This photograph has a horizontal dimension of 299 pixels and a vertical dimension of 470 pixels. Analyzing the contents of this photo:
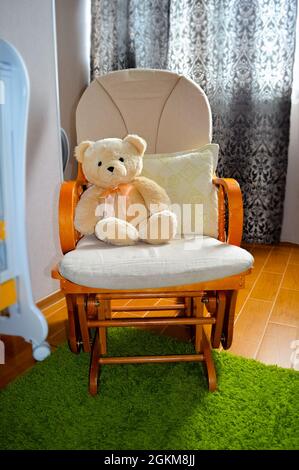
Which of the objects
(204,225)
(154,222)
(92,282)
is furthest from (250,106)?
(92,282)

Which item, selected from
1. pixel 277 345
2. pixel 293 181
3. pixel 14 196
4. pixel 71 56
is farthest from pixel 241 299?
pixel 71 56

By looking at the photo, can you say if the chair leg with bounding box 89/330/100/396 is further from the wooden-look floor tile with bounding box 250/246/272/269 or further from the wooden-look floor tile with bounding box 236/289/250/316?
the wooden-look floor tile with bounding box 250/246/272/269

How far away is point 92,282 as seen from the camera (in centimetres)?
98

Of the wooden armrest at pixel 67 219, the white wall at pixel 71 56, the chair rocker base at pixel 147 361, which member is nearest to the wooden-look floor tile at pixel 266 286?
the chair rocker base at pixel 147 361

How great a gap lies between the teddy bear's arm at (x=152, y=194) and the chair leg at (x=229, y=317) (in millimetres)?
380

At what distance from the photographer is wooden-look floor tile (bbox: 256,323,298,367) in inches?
52.2

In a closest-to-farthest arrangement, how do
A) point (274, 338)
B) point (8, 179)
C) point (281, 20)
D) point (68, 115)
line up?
point (8, 179)
point (274, 338)
point (281, 20)
point (68, 115)

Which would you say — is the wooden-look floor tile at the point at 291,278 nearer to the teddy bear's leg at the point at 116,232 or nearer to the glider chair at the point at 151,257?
the glider chair at the point at 151,257

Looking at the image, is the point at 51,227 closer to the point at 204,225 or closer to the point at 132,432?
the point at 204,225

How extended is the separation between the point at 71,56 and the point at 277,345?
2232 millimetres

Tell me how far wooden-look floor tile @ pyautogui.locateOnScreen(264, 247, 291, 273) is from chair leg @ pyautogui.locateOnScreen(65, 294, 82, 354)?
141cm

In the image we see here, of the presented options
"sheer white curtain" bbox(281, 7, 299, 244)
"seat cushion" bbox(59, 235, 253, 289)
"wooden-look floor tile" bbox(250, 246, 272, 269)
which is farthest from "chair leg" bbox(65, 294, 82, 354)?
"sheer white curtain" bbox(281, 7, 299, 244)

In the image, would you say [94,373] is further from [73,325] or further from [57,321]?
[57,321]

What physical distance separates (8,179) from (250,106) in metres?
2.07
